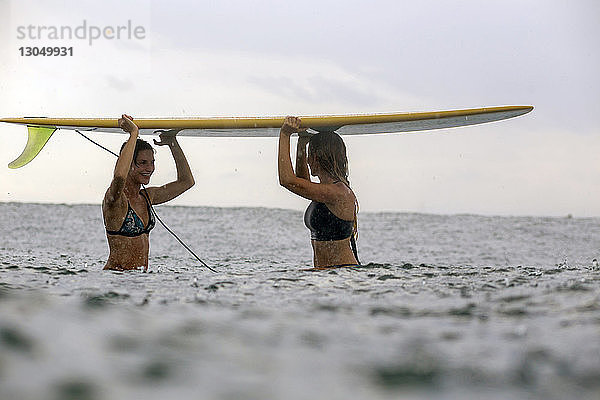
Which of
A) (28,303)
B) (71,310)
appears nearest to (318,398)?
(71,310)

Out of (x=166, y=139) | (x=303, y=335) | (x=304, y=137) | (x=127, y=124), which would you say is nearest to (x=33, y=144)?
(x=166, y=139)

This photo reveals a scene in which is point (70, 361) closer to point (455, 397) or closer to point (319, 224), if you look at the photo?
point (455, 397)

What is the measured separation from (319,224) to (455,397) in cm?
252

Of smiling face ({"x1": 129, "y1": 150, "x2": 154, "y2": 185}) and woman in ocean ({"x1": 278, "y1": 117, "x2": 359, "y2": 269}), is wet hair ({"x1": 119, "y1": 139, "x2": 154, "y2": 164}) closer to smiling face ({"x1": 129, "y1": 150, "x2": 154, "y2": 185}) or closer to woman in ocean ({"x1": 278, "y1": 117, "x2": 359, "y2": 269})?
smiling face ({"x1": 129, "y1": 150, "x2": 154, "y2": 185})

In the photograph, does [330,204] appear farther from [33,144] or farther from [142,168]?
[33,144]

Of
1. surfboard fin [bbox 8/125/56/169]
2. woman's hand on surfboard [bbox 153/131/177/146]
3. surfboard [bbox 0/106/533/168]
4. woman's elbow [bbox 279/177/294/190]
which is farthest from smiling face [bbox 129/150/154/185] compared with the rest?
surfboard fin [bbox 8/125/56/169]

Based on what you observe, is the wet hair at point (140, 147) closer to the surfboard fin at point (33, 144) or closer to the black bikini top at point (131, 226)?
the black bikini top at point (131, 226)

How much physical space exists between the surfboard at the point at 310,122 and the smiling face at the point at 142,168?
88cm

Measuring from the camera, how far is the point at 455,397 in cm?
138

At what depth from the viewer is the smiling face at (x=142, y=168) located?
407 cm

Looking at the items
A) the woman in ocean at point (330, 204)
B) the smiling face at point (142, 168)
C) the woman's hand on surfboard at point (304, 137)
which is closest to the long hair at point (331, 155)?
the woman in ocean at point (330, 204)

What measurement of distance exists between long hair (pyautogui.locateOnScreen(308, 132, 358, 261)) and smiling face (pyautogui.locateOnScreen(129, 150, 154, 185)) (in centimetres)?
109

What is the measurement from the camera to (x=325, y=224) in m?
3.86

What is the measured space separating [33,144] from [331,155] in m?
3.27
